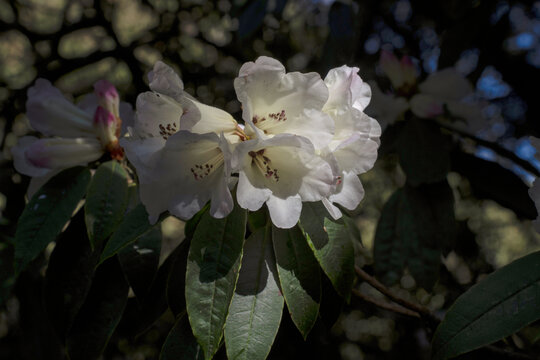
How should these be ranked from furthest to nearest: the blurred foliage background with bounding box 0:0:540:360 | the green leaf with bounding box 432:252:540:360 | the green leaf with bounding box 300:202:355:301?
the blurred foliage background with bounding box 0:0:540:360 → the green leaf with bounding box 300:202:355:301 → the green leaf with bounding box 432:252:540:360

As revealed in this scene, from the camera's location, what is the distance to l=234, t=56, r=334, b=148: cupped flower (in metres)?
0.71

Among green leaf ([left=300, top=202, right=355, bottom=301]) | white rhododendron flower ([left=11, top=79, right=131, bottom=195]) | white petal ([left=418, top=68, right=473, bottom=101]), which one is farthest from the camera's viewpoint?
white petal ([left=418, top=68, right=473, bottom=101])

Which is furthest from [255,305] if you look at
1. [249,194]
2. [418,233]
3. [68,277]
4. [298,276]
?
[418,233]

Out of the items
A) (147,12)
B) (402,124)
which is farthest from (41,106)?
(147,12)

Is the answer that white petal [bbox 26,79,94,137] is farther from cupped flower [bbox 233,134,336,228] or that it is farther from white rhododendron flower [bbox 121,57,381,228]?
cupped flower [bbox 233,134,336,228]

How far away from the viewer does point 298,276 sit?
763mm

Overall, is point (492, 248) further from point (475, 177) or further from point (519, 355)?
point (519, 355)

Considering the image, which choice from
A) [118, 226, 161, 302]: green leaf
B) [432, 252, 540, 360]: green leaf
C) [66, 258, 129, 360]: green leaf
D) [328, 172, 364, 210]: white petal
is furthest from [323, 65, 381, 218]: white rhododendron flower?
[66, 258, 129, 360]: green leaf

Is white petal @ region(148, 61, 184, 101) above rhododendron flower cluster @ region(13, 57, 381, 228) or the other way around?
above

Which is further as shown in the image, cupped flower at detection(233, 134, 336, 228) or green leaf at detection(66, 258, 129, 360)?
green leaf at detection(66, 258, 129, 360)

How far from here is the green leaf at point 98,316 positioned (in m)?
0.86

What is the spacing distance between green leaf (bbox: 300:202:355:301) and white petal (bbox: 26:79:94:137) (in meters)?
0.61

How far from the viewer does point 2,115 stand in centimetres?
219

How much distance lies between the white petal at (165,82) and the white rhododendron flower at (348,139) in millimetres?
258
